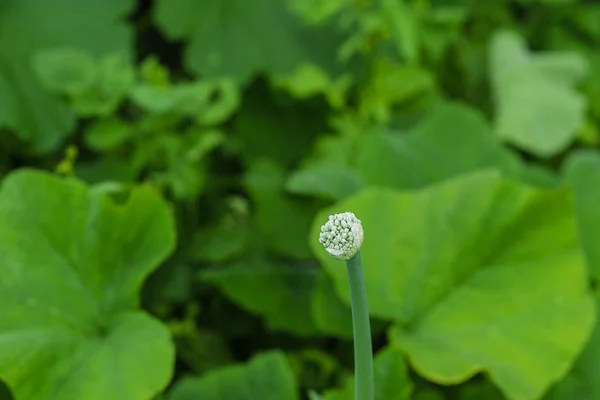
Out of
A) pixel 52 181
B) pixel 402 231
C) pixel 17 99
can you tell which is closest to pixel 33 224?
pixel 52 181

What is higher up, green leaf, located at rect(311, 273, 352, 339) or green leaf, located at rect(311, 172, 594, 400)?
green leaf, located at rect(311, 172, 594, 400)

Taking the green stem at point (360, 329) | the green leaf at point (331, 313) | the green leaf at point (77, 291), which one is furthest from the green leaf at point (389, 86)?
the green stem at point (360, 329)

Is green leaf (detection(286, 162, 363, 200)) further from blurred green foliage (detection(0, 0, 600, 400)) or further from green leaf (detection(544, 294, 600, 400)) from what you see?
green leaf (detection(544, 294, 600, 400))

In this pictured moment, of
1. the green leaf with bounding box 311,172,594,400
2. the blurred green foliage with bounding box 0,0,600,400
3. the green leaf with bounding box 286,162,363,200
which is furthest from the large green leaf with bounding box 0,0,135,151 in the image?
the green leaf with bounding box 311,172,594,400

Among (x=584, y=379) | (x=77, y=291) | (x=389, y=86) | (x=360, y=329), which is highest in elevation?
(x=360, y=329)

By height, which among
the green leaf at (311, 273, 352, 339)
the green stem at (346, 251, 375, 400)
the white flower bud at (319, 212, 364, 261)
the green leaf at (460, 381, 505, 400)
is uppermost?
the white flower bud at (319, 212, 364, 261)

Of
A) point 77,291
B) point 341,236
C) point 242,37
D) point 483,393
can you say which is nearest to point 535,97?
point 242,37

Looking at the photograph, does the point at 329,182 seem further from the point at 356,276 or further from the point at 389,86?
the point at 356,276
